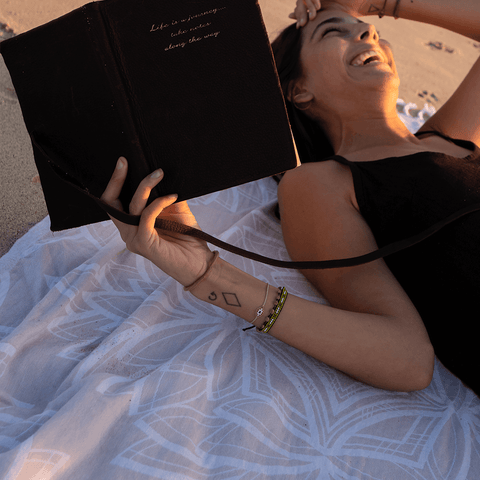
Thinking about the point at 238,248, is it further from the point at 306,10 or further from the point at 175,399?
the point at 306,10

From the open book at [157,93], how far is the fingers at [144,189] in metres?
0.02

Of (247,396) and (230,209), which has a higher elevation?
(230,209)

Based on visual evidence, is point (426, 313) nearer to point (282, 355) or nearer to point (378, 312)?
point (378, 312)

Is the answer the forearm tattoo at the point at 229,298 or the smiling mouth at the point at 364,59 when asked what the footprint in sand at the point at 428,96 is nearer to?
the smiling mouth at the point at 364,59

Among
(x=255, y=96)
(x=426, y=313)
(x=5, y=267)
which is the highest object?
(x=255, y=96)

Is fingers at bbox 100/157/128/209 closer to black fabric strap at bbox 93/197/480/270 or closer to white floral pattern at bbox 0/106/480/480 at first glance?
black fabric strap at bbox 93/197/480/270

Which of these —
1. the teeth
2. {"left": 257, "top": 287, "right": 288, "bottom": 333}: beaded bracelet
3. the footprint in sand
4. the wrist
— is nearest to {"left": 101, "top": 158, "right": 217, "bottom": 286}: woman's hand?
{"left": 257, "top": 287, "right": 288, "bottom": 333}: beaded bracelet

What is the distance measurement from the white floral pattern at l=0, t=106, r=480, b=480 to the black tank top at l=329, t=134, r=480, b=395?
95 millimetres

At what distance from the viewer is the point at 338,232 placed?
0.92 m

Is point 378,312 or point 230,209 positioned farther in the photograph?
point 230,209

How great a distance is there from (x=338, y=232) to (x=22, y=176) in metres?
1.07

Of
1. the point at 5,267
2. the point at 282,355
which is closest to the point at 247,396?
the point at 282,355

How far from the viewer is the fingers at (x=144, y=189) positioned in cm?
62

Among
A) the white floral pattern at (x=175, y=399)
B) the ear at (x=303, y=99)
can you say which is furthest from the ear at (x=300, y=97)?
the white floral pattern at (x=175, y=399)
